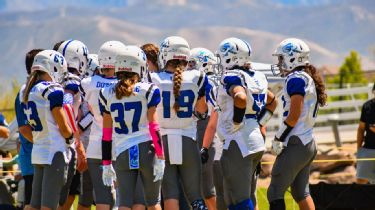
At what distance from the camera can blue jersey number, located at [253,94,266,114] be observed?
1017 centimetres

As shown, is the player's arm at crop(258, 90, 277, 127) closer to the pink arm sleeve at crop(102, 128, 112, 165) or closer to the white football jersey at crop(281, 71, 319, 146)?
the white football jersey at crop(281, 71, 319, 146)

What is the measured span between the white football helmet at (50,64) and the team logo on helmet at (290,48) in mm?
2263

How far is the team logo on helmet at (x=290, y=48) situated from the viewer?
10.5 m

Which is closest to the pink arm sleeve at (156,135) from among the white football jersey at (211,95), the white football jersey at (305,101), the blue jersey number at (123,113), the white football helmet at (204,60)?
the blue jersey number at (123,113)

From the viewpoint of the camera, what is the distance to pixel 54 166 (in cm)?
972

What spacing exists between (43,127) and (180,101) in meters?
1.32

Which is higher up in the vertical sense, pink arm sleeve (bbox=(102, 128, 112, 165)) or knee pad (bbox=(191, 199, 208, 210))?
pink arm sleeve (bbox=(102, 128, 112, 165))

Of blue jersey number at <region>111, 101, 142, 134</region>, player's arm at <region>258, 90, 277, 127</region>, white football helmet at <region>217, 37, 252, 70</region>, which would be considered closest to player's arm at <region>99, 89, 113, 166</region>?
blue jersey number at <region>111, 101, 142, 134</region>

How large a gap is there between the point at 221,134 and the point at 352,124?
56.6 feet

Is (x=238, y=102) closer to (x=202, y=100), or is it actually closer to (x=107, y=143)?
(x=202, y=100)

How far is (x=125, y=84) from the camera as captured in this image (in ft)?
30.8

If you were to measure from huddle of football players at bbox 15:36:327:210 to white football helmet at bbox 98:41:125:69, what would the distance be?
1cm

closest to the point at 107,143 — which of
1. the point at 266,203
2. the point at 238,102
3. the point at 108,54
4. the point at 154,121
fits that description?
the point at 154,121

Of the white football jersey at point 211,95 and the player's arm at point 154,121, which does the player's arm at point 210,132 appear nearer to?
the white football jersey at point 211,95
